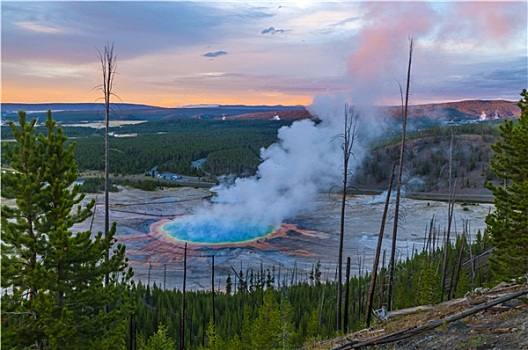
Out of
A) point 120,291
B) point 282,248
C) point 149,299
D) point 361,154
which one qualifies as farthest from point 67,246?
point 361,154

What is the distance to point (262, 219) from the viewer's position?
193 feet

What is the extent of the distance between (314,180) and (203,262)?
3936cm

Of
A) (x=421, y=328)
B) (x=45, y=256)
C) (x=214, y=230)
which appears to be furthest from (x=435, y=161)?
(x=45, y=256)

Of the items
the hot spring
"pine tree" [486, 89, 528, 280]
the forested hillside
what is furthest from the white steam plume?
"pine tree" [486, 89, 528, 280]

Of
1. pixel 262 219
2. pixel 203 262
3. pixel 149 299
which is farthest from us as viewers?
pixel 262 219

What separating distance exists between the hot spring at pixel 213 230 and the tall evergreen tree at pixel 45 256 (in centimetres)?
3656

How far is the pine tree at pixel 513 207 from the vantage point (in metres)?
15.3

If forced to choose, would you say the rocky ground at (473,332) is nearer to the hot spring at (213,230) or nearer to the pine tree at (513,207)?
the pine tree at (513,207)

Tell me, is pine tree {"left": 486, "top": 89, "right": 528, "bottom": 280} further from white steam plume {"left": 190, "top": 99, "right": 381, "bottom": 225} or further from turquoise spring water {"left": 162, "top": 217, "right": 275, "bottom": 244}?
white steam plume {"left": 190, "top": 99, "right": 381, "bottom": 225}

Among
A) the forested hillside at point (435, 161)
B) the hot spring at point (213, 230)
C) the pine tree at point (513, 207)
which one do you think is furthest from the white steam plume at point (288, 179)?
the pine tree at point (513, 207)

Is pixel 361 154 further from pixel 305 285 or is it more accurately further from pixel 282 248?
pixel 305 285

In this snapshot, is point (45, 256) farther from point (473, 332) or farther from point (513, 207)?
point (513, 207)

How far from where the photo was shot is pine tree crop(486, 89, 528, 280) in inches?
603

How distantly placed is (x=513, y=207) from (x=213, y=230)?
132ft
